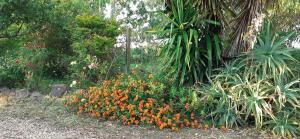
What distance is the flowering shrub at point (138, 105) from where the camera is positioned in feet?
17.7

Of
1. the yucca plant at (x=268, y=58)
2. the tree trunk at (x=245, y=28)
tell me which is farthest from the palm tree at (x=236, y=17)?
the yucca plant at (x=268, y=58)

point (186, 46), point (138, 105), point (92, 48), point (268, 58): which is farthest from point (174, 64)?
point (92, 48)

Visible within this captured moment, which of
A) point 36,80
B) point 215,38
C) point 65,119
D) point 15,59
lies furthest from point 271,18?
point 15,59

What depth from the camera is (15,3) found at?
7.25 metres

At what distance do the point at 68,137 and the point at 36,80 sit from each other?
9.49ft

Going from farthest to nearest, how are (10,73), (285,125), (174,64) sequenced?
(10,73)
(174,64)
(285,125)

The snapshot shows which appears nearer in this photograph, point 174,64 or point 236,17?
point 174,64

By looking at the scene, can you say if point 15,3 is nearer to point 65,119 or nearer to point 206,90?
point 65,119

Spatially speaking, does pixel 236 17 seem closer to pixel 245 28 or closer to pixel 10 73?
pixel 245 28

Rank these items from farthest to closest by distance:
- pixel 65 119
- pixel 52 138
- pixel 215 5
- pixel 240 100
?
pixel 215 5, pixel 65 119, pixel 240 100, pixel 52 138

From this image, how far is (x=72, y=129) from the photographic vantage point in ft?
17.1

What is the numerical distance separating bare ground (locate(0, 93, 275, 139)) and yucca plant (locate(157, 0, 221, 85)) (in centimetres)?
115

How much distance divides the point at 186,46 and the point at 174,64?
18.6 inches

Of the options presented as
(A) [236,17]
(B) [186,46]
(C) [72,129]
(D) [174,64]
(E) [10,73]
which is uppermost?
(A) [236,17]
